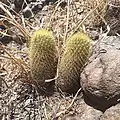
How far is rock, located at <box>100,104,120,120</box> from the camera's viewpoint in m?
1.86

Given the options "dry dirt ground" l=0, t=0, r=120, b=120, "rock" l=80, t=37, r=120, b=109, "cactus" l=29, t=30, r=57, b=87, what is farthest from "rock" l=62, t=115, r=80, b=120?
"cactus" l=29, t=30, r=57, b=87

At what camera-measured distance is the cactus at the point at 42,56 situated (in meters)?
1.94

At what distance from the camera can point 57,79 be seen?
2123 millimetres

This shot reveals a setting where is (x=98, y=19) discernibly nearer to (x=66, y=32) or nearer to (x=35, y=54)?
(x=66, y=32)

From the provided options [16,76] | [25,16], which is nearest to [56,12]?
[25,16]

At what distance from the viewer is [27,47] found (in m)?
2.39

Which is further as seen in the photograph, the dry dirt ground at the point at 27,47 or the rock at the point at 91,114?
the dry dirt ground at the point at 27,47

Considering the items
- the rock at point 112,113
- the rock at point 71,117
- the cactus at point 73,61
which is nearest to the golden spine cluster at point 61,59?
the cactus at point 73,61

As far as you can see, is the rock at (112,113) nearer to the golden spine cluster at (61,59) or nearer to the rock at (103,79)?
the rock at (103,79)

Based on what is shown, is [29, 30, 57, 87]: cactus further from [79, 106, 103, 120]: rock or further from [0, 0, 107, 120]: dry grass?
[79, 106, 103, 120]: rock

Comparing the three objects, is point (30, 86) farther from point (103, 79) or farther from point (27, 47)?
point (103, 79)

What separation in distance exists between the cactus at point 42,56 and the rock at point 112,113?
16.6 inches

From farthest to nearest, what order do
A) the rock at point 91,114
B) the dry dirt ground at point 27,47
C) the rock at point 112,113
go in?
the dry dirt ground at point 27,47 → the rock at point 91,114 → the rock at point 112,113

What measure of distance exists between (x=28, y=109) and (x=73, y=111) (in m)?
0.30
